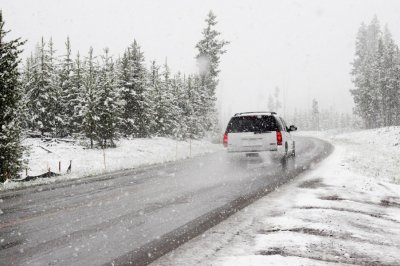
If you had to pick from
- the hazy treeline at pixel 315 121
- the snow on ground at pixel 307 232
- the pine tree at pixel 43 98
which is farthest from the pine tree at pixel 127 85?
the hazy treeline at pixel 315 121

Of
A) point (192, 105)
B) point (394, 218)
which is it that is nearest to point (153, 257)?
point (394, 218)

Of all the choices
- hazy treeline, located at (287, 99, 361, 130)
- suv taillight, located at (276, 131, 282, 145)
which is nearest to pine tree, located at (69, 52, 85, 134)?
suv taillight, located at (276, 131, 282, 145)

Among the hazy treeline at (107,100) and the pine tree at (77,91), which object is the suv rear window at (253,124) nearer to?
the hazy treeline at (107,100)

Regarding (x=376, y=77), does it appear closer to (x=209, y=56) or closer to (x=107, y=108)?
(x=209, y=56)

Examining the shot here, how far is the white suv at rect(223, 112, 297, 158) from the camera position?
1477cm

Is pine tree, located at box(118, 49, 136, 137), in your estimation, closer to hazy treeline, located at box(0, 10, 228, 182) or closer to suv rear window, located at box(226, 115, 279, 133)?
hazy treeline, located at box(0, 10, 228, 182)

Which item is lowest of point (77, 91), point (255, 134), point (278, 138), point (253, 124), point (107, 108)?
point (278, 138)

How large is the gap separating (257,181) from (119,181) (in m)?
4.26

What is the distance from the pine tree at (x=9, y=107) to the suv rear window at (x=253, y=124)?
29.3ft

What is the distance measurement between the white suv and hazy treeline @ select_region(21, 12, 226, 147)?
15.9 metres

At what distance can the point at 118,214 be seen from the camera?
7645mm

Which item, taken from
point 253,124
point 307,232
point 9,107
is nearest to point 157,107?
point 9,107

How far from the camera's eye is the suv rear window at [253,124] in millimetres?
14961

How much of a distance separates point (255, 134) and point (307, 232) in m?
8.83
